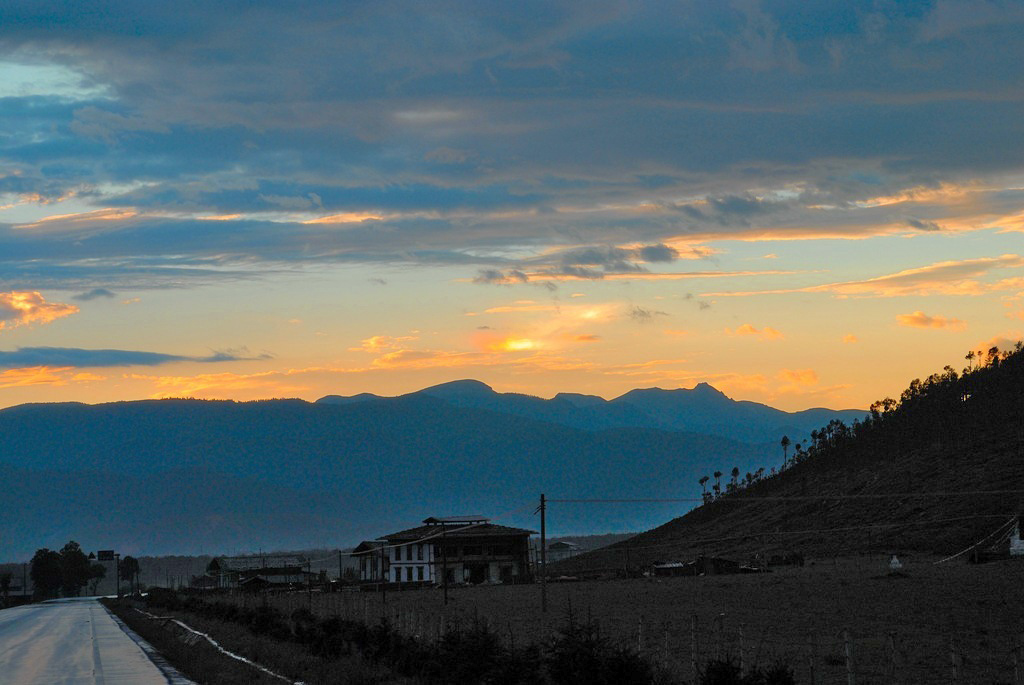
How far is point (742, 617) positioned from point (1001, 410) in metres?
116

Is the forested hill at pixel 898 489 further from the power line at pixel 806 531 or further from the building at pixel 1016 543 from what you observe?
the building at pixel 1016 543

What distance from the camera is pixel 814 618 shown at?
5175 centimetres

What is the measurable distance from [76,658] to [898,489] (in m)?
111

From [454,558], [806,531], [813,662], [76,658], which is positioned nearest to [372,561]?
[454,558]

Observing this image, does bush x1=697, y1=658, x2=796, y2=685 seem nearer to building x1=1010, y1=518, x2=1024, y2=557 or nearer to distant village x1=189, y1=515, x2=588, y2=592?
building x1=1010, y1=518, x2=1024, y2=557

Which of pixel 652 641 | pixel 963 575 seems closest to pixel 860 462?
pixel 963 575

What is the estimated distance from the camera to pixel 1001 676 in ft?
103

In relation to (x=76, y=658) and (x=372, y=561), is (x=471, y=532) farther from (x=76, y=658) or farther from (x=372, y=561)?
(x=76, y=658)

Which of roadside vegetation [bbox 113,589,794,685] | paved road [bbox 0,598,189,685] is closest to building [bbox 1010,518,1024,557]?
roadside vegetation [bbox 113,589,794,685]

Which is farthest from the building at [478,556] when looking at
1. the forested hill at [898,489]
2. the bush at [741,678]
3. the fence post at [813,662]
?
the bush at [741,678]

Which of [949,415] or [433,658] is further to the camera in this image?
[949,415]

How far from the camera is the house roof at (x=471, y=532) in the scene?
13700 centimetres

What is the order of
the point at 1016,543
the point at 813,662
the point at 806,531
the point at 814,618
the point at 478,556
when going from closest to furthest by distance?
1. the point at 813,662
2. the point at 814,618
3. the point at 1016,543
4. the point at 478,556
5. the point at 806,531

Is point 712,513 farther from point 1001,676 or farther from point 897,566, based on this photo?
point 1001,676
